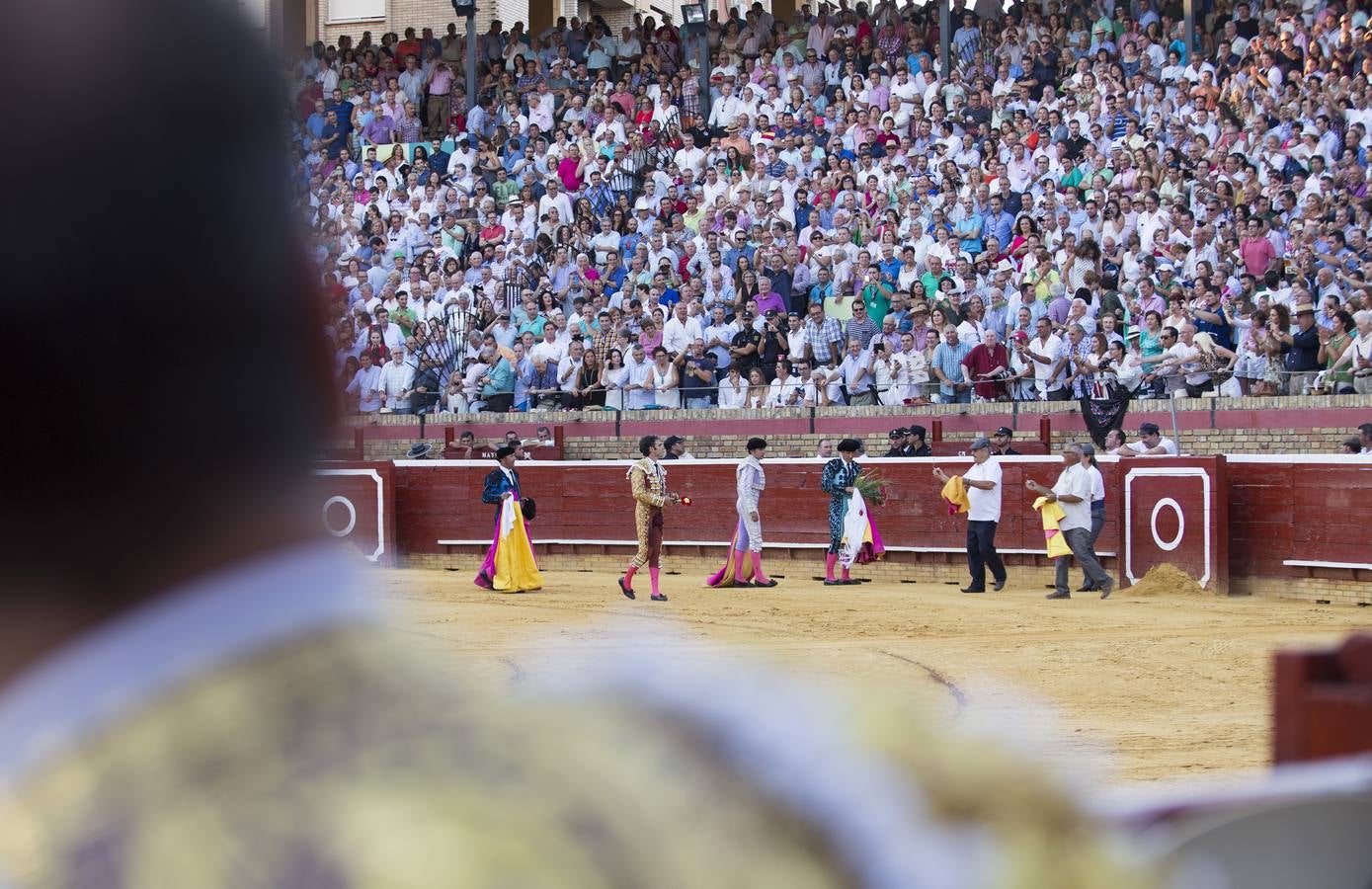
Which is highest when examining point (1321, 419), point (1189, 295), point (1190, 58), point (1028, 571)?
point (1190, 58)

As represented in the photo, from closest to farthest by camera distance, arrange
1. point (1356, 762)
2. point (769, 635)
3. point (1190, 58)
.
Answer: point (1356, 762) < point (769, 635) < point (1190, 58)

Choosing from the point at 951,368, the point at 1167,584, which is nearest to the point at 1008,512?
the point at 951,368

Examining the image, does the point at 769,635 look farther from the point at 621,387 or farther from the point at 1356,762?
the point at 1356,762

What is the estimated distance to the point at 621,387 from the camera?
18703mm

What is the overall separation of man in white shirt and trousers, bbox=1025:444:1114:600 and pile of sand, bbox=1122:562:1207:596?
463mm

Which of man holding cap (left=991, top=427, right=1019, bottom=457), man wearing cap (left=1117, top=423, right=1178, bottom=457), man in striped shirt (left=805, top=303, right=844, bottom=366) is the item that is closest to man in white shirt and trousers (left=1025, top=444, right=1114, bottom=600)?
man wearing cap (left=1117, top=423, right=1178, bottom=457)

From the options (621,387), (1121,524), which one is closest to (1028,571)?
(1121,524)

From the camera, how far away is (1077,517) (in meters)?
14.2

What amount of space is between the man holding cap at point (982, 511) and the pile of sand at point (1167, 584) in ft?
4.17

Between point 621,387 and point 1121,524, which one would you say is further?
point 621,387

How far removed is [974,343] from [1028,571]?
235 cm

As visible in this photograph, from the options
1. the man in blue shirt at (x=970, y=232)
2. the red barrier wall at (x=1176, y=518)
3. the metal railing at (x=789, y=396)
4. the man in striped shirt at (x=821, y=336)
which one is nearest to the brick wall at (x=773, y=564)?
the red barrier wall at (x=1176, y=518)

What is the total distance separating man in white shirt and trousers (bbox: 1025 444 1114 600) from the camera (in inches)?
559

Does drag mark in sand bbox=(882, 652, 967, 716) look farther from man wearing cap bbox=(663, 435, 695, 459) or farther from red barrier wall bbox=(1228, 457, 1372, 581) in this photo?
man wearing cap bbox=(663, 435, 695, 459)
